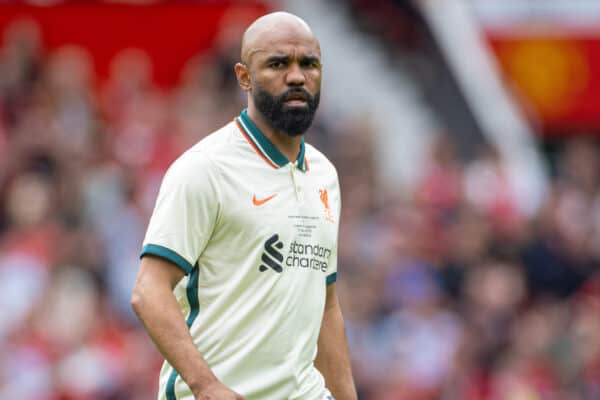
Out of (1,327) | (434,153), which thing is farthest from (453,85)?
(1,327)

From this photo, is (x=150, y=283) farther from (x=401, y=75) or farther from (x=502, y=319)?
(x=401, y=75)

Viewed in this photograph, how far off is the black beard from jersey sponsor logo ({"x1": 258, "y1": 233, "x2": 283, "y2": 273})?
1.39ft

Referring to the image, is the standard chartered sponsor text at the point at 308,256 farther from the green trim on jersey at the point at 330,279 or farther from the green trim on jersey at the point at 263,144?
the green trim on jersey at the point at 263,144

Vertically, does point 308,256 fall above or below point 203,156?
below

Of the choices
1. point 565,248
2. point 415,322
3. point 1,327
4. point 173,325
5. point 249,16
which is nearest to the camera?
point 173,325

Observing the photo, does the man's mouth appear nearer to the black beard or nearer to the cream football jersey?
the black beard

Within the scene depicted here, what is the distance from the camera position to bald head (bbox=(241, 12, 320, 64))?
17.6 feet

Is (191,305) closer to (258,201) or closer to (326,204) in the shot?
(258,201)

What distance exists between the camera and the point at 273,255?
537 centimetres

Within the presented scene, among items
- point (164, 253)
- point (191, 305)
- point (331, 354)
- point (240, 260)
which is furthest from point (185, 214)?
point (331, 354)

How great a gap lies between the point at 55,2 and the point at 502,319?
7.43 metres

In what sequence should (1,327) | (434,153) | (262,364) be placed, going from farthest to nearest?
(434,153) < (1,327) < (262,364)

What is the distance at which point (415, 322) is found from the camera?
12.1 m

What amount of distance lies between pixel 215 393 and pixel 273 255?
2.07 feet
